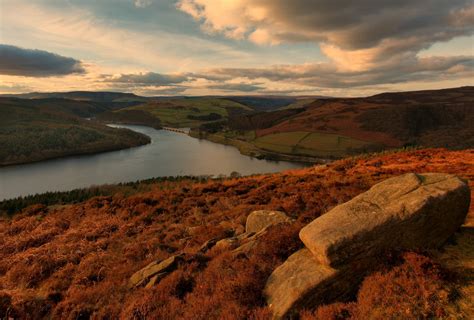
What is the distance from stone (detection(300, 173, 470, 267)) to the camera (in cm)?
888

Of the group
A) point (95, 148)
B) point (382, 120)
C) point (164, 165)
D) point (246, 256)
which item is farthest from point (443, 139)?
point (95, 148)

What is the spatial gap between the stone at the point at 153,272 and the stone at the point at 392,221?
221 inches

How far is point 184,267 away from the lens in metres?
11.8

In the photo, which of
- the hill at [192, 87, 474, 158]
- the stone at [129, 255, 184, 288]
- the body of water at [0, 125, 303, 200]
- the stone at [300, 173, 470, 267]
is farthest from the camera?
the hill at [192, 87, 474, 158]

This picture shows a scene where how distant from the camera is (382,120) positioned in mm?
152125

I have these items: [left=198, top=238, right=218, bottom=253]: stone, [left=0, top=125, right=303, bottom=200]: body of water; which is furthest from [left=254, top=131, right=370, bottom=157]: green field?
[left=198, top=238, right=218, bottom=253]: stone

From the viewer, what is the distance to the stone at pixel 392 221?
29.1 ft

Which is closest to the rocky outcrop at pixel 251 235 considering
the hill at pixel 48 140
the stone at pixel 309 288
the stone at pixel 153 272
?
the stone at pixel 153 272

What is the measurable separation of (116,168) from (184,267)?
103 metres

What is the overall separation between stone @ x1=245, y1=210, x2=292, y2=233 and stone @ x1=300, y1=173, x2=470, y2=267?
15.5ft

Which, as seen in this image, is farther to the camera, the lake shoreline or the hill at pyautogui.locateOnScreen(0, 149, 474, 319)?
the lake shoreline

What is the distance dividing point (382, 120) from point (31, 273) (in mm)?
166066

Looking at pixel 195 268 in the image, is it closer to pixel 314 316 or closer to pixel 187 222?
pixel 314 316

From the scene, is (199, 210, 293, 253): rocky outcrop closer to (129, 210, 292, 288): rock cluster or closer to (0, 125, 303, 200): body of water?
(129, 210, 292, 288): rock cluster
